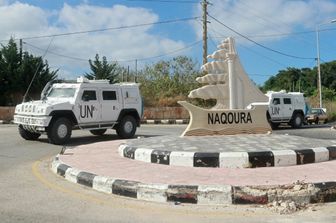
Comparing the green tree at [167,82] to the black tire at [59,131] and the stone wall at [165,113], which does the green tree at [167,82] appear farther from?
the black tire at [59,131]

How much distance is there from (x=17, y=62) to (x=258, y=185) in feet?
130

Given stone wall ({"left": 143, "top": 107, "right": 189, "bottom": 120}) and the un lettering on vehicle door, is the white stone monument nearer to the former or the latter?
the un lettering on vehicle door

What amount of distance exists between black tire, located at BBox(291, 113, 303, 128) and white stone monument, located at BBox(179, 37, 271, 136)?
1366 centimetres

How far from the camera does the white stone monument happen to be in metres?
12.4

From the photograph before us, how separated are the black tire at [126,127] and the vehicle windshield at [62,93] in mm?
2418

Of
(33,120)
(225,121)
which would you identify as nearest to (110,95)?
(33,120)

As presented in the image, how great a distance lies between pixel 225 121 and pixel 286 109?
14.8m

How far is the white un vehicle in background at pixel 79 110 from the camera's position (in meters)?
15.5

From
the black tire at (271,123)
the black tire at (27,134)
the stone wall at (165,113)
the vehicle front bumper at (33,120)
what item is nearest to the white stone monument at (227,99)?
the vehicle front bumper at (33,120)

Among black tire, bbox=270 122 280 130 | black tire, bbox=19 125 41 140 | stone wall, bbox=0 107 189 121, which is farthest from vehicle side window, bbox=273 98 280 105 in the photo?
black tire, bbox=19 125 41 140

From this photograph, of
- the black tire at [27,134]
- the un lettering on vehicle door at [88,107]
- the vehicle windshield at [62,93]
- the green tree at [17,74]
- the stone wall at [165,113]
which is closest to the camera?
the un lettering on vehicle door at [88,107]

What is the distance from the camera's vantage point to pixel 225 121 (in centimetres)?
1269

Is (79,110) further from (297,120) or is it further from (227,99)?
(297,120)

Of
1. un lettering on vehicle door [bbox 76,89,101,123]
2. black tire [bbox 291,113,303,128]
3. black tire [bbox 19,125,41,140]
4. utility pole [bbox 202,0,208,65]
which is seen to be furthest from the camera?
utility pole [bbox 202,0,208,65]
